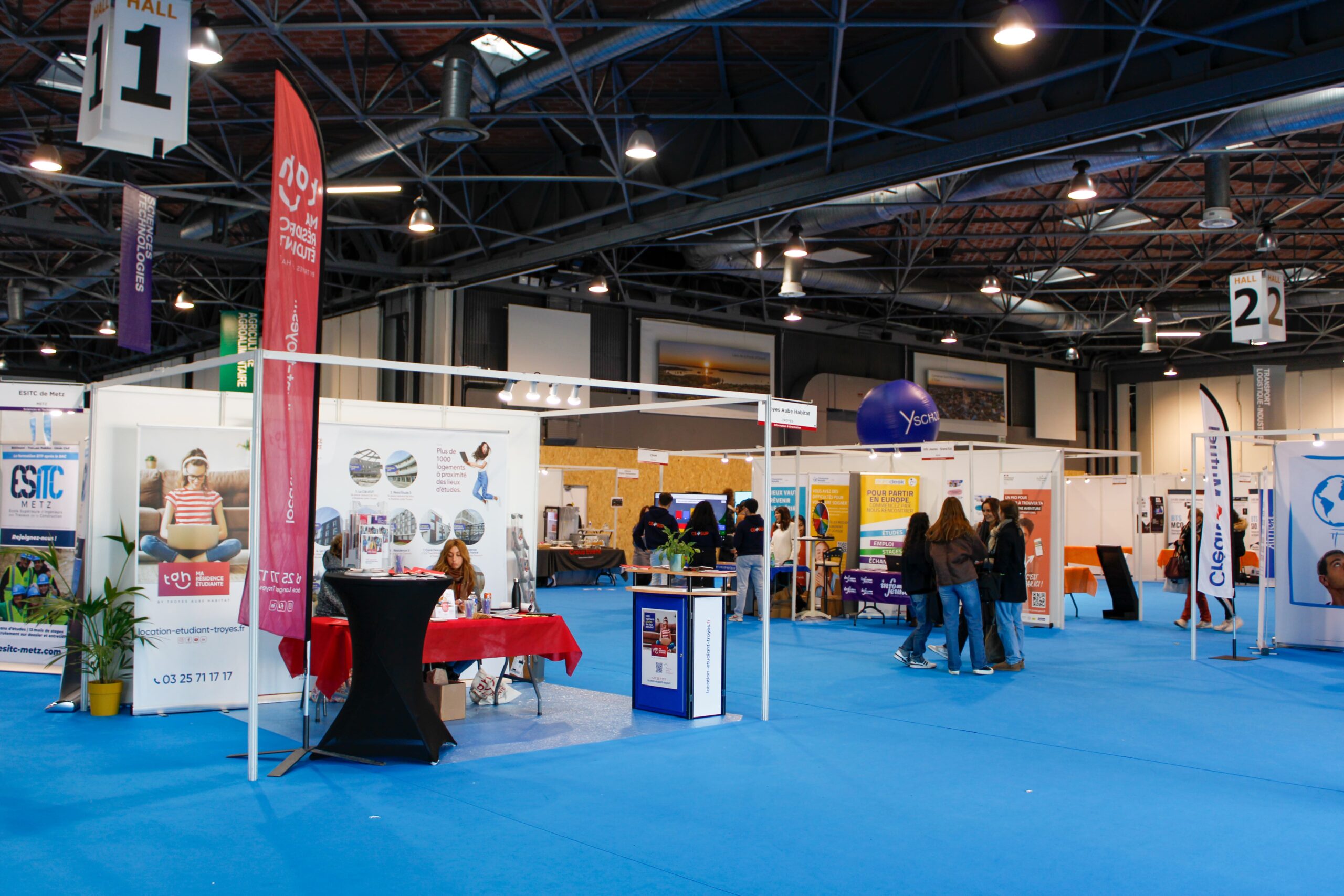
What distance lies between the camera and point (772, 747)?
19.5ft

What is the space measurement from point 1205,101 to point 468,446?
19.6 ft

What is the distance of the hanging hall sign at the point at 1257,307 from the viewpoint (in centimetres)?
1212

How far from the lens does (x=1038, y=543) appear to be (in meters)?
12.3

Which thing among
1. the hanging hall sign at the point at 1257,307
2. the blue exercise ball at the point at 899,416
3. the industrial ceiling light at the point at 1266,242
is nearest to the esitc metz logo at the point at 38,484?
the blue exercise ball at the point at 899,416

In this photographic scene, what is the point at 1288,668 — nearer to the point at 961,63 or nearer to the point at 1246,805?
the point at 1246,805

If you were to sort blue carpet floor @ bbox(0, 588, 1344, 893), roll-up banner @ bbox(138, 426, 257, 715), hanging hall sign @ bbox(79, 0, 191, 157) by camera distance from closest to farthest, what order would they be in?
blue carpet floor @ bbox(0, 588, 1344, 893) → hanging hall sign @ bbox(79, 0, 191, 157) → roll-up banner @ bbox(138, 426, 257, 715)

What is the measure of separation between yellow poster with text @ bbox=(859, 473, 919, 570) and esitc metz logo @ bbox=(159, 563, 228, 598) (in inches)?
313

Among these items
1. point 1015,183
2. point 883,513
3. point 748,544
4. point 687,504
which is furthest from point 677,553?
point 687,504

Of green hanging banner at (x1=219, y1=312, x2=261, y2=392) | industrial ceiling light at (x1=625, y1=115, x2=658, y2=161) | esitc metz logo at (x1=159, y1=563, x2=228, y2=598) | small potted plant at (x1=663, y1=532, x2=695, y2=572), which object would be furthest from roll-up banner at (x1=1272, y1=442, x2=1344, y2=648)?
green hanging banner at (x1=219, y1=312, x2=261, y2=392)

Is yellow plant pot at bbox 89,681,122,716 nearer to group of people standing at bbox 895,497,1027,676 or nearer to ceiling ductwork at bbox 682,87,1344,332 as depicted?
group of people standing at bbox 895,497,1027,676

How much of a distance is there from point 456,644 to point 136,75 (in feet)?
11.3

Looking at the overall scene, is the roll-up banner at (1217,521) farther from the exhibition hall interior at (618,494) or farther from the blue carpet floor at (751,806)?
the blue carpet floor at (751,806)

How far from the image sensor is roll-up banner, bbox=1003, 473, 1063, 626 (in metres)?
12.3

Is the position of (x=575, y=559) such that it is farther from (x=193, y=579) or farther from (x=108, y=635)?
(x=108, y=635)
